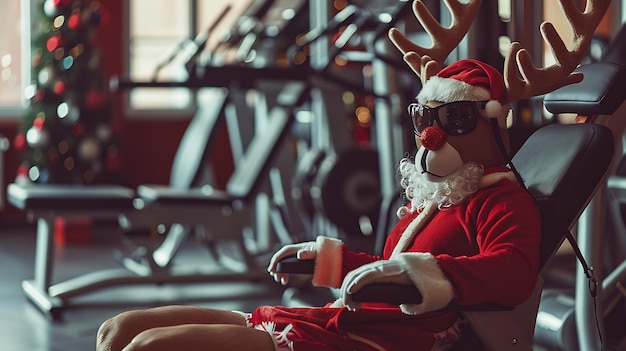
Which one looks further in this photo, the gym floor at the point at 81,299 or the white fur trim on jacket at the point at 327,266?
the gym floor at the point at 81,299

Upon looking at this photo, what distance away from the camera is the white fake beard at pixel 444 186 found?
1.81 metres

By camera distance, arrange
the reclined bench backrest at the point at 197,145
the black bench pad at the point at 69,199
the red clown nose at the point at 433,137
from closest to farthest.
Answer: the red clown nose at the point at 433,137, the black bench pad at the point at 69,199, the reclined bench backrest at the point at 197,145

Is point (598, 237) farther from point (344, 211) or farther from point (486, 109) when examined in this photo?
point (344, 211)

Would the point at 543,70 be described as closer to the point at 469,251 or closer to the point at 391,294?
the point at 469,251

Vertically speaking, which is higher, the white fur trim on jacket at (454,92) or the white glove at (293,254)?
the white fur trim on jacket at (454,92)

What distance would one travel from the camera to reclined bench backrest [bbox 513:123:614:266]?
183 centimetres

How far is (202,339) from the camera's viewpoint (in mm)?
1570

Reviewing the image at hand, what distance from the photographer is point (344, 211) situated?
490 cm

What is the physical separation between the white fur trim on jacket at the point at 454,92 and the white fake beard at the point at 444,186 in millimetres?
135

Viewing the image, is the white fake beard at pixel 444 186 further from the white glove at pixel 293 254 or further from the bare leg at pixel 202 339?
the bare leg at pixel 202 339

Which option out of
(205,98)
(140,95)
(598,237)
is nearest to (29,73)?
(140,95)

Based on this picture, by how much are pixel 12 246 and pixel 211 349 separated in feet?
17.1

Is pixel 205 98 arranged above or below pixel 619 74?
below

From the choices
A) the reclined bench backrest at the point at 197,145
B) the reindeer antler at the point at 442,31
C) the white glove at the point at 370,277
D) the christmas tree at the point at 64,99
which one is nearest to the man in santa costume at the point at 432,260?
the white glove at the point at 370,277
